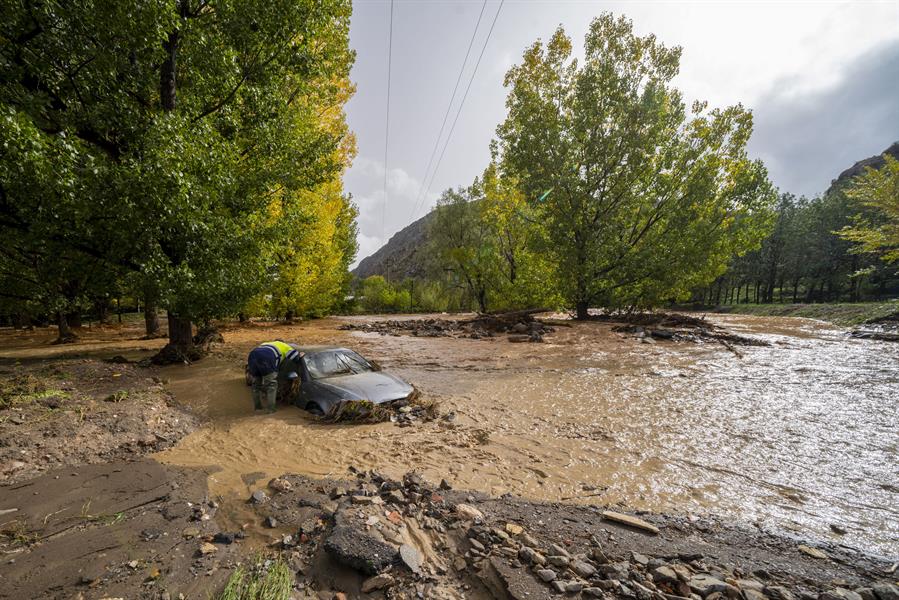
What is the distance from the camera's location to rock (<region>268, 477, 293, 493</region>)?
364cm

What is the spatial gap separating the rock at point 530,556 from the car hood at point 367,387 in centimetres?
418

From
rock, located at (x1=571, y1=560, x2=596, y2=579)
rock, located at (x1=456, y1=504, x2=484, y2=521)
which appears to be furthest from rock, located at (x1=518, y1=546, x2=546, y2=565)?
rock, located at (x1=456, y1=504, x2=484, y2=521)

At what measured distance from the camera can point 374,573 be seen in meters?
2.45

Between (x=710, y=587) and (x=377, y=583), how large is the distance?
87.6 inches

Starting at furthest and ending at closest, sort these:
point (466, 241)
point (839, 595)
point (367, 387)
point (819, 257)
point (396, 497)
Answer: point (819, 257) → point (466, 241) → point (367, 387) → point (396, 497) → point (839, 595)

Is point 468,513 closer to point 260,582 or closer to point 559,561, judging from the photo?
point 559,561

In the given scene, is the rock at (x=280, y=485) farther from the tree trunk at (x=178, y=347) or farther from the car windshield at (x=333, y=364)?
the tree trunk at (x=178, y=347)

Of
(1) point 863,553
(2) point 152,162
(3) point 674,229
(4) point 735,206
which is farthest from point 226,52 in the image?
(4) point 735,206

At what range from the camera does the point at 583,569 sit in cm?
243

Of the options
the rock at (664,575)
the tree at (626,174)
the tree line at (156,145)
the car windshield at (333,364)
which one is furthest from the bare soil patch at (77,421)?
the tree at (626,174)

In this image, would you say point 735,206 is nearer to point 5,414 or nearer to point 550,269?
point 550,269

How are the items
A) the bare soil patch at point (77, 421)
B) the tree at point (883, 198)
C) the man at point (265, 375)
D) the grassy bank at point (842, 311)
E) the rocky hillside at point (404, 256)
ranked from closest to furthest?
the bare soil patch at point (77, 421)
the man at point (265, 375)
the tree at point (883, 198)
the grassy bank at point (842, 311)
the rocky hillside at point (404, 256)

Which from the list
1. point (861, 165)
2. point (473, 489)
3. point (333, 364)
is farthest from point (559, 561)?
point (861, 165)

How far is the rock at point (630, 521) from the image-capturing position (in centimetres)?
310
